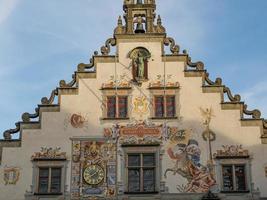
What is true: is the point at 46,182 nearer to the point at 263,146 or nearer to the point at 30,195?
the point at 30,195

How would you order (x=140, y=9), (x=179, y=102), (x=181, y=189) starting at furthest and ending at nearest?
1. (x=140, y=9)
2. (x=179, y=102)
3. (x=181, y=189)

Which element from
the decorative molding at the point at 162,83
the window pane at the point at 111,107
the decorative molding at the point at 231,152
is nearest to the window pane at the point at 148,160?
the window pane at the point at 111,107

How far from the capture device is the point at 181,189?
21172 millimetres

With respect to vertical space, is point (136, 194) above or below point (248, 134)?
below

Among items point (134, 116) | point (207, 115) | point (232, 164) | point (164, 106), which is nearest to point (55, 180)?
point (134, 116)

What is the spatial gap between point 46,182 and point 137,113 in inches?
165

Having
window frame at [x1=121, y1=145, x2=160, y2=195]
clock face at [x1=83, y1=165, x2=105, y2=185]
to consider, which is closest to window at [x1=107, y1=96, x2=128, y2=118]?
window frame at [x1=121, y1=145, x2=160, y2=195]

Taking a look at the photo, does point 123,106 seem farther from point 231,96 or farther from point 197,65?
point 231,96

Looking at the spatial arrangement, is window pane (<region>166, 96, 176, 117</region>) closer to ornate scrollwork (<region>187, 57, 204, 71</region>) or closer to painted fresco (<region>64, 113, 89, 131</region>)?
ornate scrollwork (<region>187, 57, 204, 71</region>)

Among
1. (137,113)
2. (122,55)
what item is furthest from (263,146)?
→ (122,55)

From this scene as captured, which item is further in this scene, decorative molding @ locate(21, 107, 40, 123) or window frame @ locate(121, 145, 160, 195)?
decorative molding @ locate(21, 107, 40, 123)

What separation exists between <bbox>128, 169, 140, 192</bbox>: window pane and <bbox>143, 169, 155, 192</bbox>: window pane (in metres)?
0.25

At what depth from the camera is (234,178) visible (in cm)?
2141

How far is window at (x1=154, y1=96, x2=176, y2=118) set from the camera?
73.5ft
